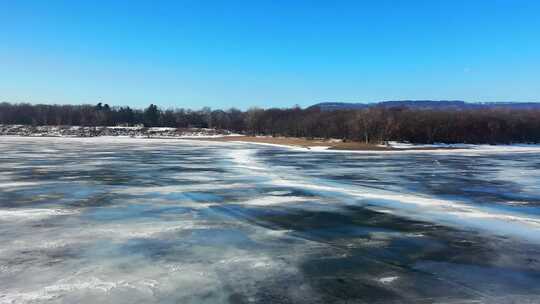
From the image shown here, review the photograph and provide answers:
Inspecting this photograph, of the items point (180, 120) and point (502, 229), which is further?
point (180, 120)

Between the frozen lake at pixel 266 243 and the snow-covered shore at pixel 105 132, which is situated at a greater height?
the snow-covered shore at pixel 105 132

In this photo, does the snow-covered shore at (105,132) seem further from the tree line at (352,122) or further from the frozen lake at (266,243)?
the frozen lake at (266,243)

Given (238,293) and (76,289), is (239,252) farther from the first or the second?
(76,289)

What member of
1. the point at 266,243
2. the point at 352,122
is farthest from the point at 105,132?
the point at 266,243

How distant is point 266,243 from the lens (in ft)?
30.3

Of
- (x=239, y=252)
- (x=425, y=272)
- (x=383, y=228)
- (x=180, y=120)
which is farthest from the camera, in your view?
(x=180, y=120)

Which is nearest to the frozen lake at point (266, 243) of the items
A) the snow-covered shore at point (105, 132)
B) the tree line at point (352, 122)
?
the tree line at point (352, 122)

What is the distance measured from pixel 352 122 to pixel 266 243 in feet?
227

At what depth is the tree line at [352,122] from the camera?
76.1 meters

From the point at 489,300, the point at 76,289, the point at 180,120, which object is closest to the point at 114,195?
the point at 76,289

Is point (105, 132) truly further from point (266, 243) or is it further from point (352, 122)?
point (266, 243)

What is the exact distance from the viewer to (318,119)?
315 feet

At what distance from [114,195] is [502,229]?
10.7m

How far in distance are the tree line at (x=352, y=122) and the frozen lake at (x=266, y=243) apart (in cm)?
5207
